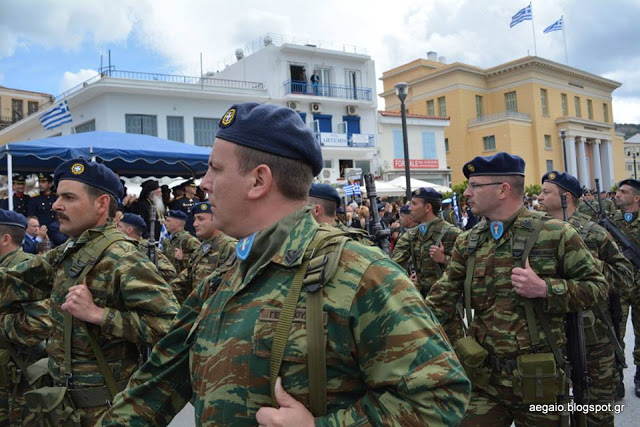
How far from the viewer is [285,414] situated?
1.33 m

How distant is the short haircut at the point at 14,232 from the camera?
4199 millimetres

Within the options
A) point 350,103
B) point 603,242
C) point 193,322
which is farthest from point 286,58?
point 193,322

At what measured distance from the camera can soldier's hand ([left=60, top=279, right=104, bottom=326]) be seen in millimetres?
2822

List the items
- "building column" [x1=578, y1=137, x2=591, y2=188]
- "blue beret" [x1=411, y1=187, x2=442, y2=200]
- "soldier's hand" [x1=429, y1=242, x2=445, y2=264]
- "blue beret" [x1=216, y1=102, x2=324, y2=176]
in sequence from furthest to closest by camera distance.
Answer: "building column" [x1=578, y1=137, x2=591, y2=188]
"blue beret" [x1=411, y1=187, x2=442, y2=200]
"soldier's hand" [x1=429, y1=242, x2=445, y2=264]
"blue beret" [x1=216, y1=102, x2=324, y2=176]

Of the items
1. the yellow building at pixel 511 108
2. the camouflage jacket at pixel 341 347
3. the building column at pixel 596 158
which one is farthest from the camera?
the building column at pixel 596 158

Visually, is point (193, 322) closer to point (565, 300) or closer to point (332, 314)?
point (332, 314)

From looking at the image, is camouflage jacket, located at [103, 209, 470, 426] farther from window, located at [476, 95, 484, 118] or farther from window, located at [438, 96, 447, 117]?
window, located at [476, 95, 484, 118]

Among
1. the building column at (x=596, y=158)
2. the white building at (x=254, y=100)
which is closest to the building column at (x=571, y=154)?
the building column at (x=596, y=158)

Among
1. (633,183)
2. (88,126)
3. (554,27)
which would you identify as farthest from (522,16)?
(633,183)

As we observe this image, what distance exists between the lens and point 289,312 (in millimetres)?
1411

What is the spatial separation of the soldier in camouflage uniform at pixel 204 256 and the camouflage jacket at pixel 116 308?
302 centimetres

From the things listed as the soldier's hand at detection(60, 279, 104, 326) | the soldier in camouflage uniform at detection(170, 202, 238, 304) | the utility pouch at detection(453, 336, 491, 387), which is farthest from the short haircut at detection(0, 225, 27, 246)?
the utility pouch at detection(453, 336, 491, 387)

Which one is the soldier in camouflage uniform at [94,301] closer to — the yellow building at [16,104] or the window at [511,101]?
the window at [511,101]

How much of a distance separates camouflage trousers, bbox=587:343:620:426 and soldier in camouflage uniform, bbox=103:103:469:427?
3309 mm
